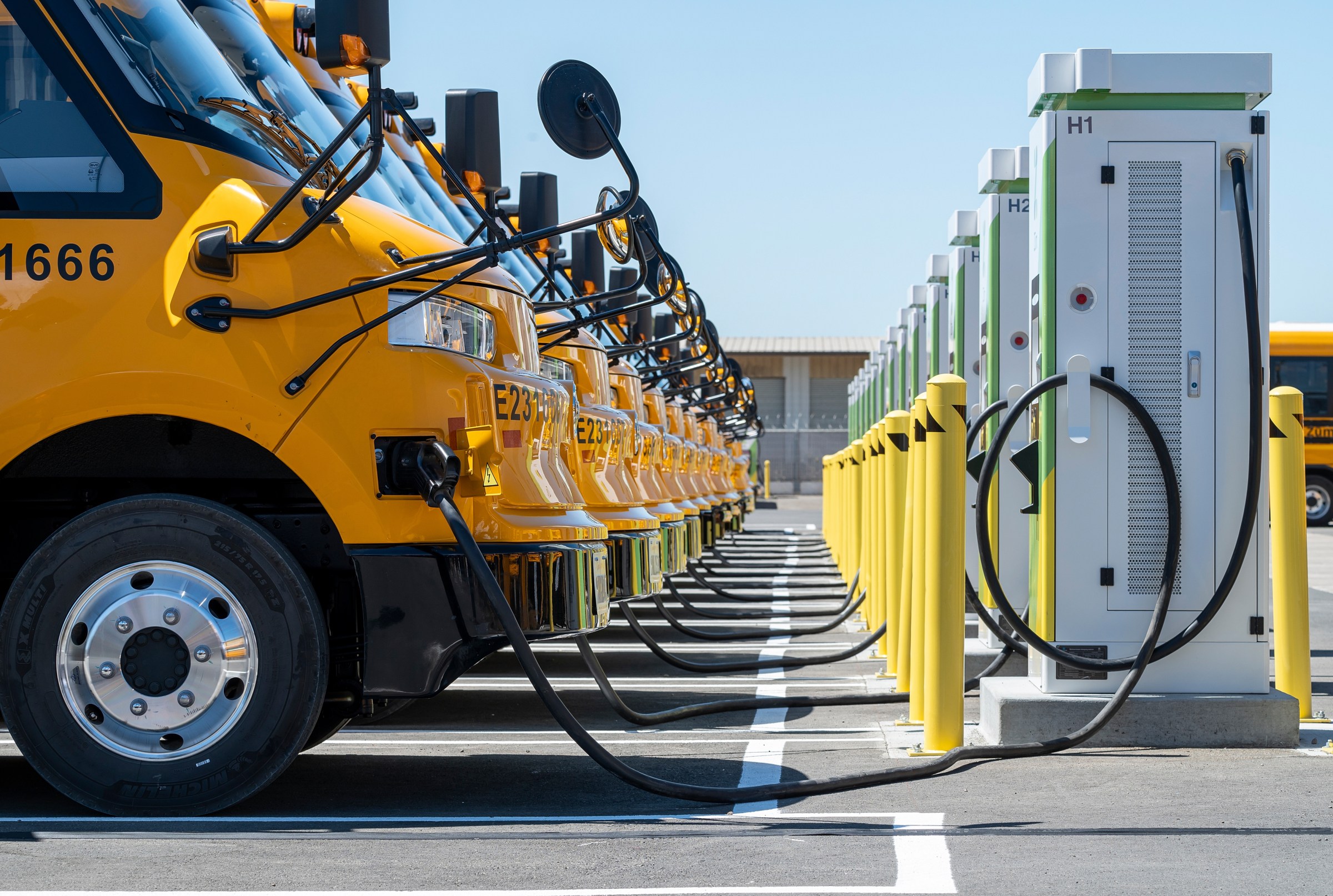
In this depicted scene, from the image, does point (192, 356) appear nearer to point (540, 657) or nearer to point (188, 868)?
point (188, 868)

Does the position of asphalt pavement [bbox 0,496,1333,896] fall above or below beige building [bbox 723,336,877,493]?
below

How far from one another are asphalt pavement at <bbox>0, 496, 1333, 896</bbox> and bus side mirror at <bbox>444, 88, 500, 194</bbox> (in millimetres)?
2516

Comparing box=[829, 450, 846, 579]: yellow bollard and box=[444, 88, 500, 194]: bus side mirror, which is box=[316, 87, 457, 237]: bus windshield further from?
box=[829, 450, 846, 579]: yellow bollard

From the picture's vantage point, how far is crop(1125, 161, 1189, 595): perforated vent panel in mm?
5820

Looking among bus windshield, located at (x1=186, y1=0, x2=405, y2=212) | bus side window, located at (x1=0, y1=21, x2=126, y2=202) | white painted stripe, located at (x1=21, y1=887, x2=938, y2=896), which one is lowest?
white painted stripe, located at (x1=21, y1=887, x2=938, y2=896)

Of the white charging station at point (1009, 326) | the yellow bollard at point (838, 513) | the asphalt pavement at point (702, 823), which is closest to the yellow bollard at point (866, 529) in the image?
the white charging station at point (1009, 326)

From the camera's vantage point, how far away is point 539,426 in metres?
5.05

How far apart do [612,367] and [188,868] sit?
217 inches

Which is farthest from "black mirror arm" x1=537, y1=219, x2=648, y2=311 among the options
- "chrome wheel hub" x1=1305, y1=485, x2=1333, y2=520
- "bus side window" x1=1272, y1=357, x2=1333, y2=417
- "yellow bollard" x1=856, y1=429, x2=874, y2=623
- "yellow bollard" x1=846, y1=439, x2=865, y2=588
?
"chrome wheel hub" x1=1305, y1=485, x2=1333, y2=520

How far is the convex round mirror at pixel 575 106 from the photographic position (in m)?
4.81

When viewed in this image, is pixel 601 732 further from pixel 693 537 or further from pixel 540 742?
pixel 693 537

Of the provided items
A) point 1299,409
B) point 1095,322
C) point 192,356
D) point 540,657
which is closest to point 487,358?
point 192,356

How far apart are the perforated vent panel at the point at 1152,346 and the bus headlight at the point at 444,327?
2566mm

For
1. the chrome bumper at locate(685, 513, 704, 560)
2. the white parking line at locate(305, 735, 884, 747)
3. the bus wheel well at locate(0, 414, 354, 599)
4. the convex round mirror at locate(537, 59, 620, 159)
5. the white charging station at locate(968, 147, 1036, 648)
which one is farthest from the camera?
the chrome bumper at locate(685, 513, 704, 560)
